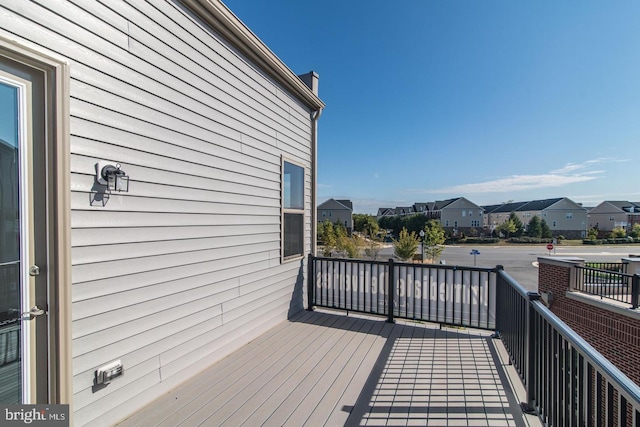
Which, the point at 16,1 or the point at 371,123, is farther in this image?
the point at 371,123

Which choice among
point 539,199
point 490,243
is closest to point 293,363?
point 490,243

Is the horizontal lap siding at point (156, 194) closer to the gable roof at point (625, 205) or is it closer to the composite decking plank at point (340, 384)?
the composite decking plank at point (340, 384)

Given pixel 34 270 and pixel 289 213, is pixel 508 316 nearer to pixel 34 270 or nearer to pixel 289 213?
pixel 289 213

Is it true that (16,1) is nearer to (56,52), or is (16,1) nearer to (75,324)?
(56,52)

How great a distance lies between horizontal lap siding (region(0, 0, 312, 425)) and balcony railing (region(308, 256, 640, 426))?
4.58ft

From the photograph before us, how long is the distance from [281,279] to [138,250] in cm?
209

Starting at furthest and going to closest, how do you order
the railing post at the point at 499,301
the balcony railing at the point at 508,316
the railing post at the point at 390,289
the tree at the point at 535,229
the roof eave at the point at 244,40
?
the tree at the point at 535,229 → the railing post at the point at 390,289 → the railing post at the point at 499,301 → the roof eave at the point at 244,40 → the balcony railing at the point at 508,316

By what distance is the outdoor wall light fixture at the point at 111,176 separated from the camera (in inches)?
70.3

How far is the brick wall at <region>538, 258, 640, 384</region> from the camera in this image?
555 centimetres

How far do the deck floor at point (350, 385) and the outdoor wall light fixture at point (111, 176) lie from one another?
1.65 meters

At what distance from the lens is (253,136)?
10.9ft

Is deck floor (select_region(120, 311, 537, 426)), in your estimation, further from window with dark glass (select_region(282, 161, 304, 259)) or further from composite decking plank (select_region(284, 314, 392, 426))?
window with dark glass (select_region(282, 161, 304, 259))

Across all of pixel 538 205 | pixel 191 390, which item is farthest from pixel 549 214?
pixel 191 390

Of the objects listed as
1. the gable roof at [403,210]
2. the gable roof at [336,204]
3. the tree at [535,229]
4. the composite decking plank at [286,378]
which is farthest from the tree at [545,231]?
the composite decking plank at [286,378]
